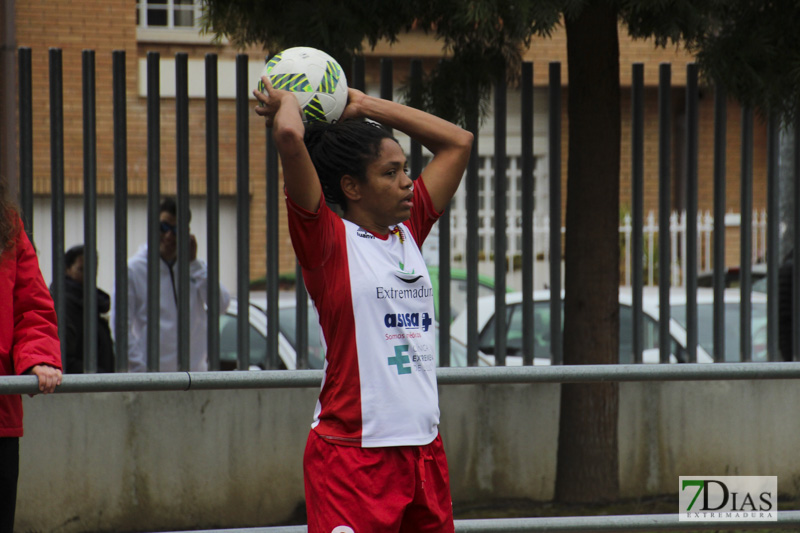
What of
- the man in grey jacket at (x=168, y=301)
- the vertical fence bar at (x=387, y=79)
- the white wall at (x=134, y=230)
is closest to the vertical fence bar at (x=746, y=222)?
the vertical fence bar at (x=387, y=79)

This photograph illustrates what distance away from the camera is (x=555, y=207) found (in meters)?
6.44

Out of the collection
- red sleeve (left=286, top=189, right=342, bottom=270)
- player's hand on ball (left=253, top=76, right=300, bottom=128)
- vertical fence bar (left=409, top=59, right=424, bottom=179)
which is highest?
vertical fence bar (left=409, top=59, right=424, bottom=179)

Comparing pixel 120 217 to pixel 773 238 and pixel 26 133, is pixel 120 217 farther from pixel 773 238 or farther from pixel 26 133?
pixel 773 238

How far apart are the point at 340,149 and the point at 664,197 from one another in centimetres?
389

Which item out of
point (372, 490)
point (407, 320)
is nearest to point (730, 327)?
point (407, 320)

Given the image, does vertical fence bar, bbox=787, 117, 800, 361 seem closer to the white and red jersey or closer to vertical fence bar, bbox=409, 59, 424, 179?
vertical fence bar, bbox=409, 59, 424, 179

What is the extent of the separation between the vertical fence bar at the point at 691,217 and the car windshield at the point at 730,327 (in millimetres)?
1309

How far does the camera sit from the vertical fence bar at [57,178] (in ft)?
19.6

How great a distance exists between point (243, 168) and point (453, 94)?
4.15ft

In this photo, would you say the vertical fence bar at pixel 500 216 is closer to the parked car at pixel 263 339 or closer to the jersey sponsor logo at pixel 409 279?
the parked car at pixel 263 339

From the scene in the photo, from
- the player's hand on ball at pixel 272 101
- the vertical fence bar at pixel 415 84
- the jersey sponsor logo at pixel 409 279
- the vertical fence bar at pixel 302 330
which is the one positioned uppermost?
the vertical fence bar at pixel 415 84

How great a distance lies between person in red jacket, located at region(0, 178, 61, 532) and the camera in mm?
3406

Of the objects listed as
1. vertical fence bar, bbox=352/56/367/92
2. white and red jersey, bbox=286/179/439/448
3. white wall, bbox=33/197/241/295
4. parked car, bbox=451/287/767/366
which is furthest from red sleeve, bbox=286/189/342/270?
white wall, bbox=33/197/241/295

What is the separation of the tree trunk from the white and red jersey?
352cm
